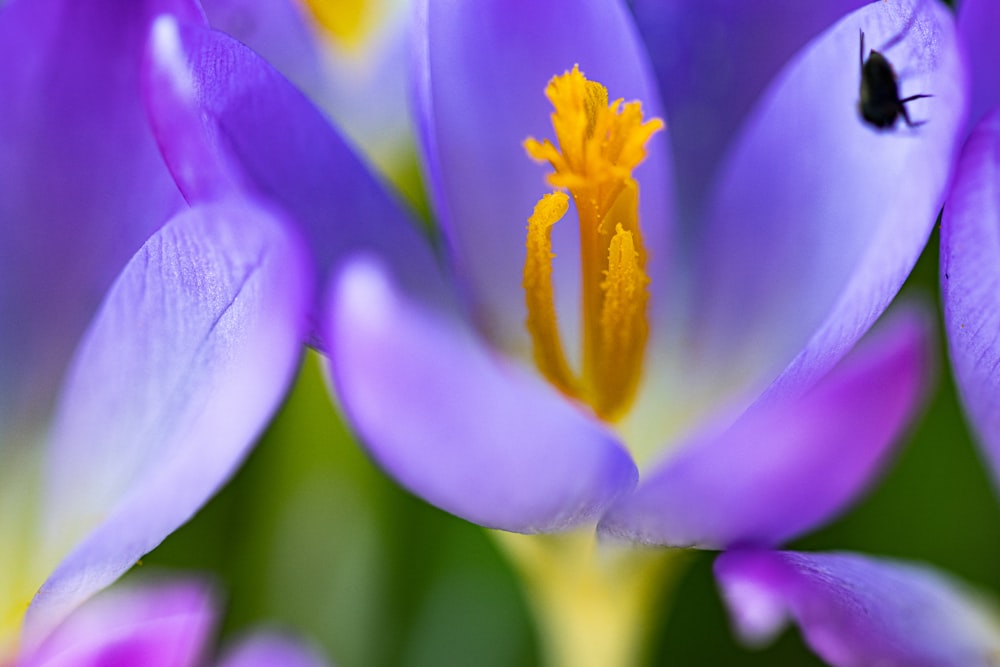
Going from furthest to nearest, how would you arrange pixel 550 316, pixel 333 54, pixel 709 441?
pixel 333 54, pixel 550 316, pixel 709 441

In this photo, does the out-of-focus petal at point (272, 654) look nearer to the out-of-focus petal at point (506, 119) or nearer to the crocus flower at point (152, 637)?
the crocus flower at point (152, 637)

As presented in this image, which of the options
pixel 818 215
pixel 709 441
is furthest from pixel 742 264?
pixel 709 441

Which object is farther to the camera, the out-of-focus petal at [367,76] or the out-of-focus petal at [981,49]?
the out-of-focus petal at [367,76]

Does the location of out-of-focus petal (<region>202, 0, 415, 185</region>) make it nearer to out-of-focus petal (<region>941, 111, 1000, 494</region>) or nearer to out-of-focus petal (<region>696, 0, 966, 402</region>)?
out-of-focus petal (<region>696, 0, 966, 402</region>)

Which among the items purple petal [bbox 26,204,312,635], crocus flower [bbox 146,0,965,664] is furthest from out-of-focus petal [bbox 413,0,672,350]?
purple petal [bbox 26,204,312,635]

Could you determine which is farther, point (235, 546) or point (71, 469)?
point (235, 546)

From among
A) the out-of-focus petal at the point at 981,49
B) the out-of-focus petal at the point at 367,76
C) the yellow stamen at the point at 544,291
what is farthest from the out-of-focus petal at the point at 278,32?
the out-of-focus petal at the point at 981,49

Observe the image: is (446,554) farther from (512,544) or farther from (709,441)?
(709,441)
